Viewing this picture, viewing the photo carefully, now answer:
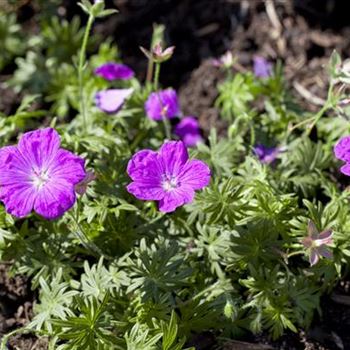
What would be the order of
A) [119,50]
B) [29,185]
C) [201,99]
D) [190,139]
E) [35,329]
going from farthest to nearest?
[119,50]
[201,99]
[190,139]
[35,329]
[29,185]

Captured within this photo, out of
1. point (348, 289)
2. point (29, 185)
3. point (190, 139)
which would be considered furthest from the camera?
point (190, 139)

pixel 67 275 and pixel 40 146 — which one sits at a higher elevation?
pixel 40 146

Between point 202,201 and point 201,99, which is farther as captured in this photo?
point 201,99

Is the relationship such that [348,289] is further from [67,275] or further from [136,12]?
[136,12]

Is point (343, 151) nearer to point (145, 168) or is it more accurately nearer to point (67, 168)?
point (145, 168)

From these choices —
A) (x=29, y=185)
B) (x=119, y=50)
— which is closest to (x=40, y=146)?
(x=29, y=185)

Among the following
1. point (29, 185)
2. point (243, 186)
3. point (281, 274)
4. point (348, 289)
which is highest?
point (29, 185)

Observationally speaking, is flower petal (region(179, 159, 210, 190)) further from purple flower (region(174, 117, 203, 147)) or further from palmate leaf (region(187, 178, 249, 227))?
purple flower (region(174, 117, 203, 147))

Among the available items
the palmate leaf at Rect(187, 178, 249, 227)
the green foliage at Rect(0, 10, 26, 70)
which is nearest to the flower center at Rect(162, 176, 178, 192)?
the palmate leaf at Rect(187, 178, 249, 227)
